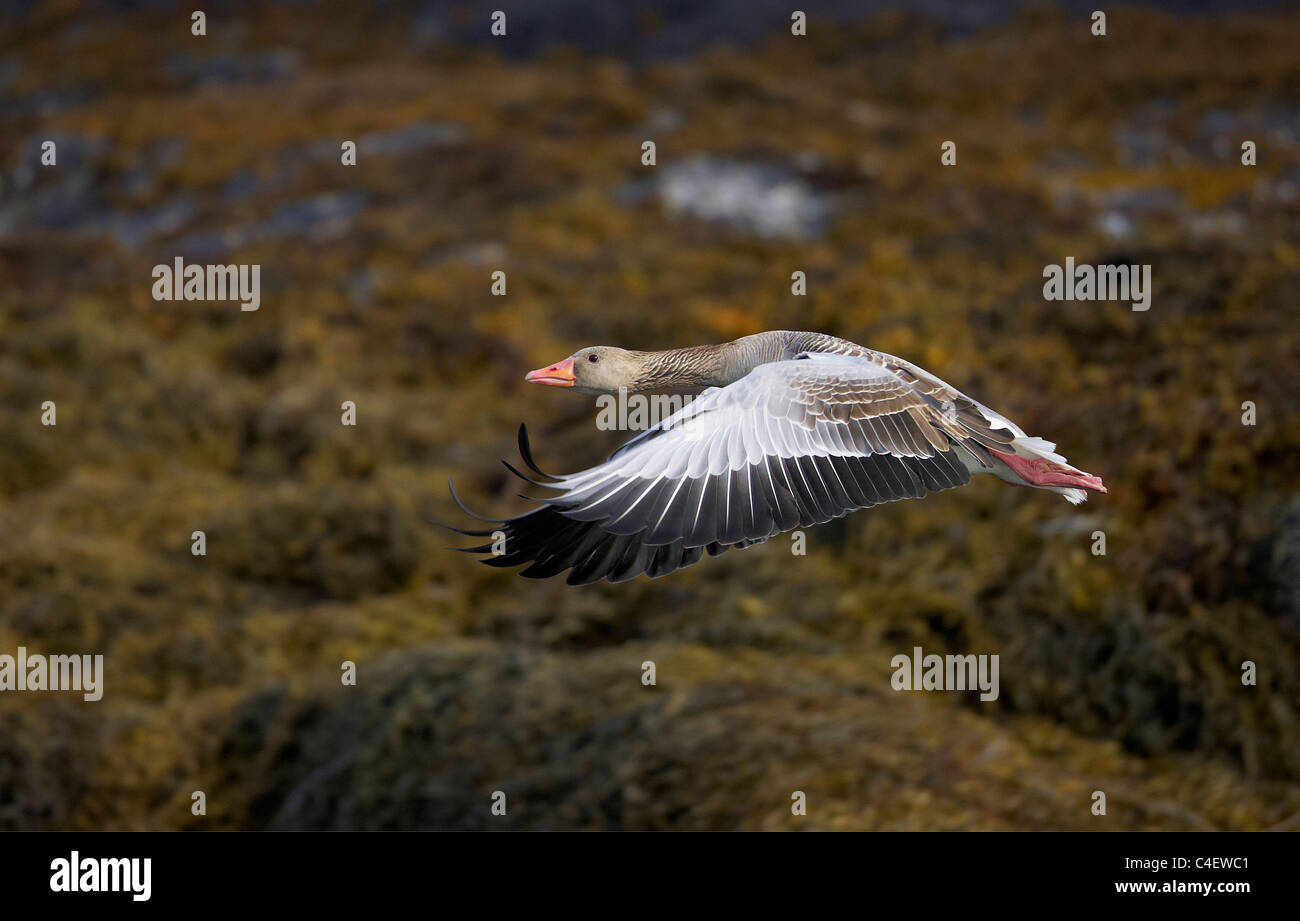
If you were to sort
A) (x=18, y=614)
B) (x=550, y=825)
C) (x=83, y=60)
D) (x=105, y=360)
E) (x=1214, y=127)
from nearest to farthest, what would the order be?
(x=550, y=825), (x=18, y=614), (x=105, y=360), (x=1214, y=127), (x=83, y=60)

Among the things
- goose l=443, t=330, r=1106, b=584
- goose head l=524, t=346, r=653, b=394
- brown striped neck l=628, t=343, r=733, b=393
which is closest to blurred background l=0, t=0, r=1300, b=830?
goose l=443, t=330, r=1106, b=584

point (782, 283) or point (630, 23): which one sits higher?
point (630, 23)

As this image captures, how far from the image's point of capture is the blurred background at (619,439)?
7.84m

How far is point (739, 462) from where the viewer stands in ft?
13.4

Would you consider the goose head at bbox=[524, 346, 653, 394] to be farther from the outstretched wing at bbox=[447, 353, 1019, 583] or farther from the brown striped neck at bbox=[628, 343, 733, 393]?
the outstretched wing at bbox=[447, 353, 1019, 583]

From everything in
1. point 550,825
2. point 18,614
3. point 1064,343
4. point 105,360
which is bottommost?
point 550,825

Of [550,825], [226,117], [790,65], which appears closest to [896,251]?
[550,825]

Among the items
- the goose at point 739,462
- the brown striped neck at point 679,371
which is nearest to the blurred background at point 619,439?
the goose at point 739,462

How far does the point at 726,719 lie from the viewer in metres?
7.61

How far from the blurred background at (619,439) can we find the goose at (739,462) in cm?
326

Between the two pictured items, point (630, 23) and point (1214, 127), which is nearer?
point (1214, 127)

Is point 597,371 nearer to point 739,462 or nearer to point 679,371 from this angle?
point 679,371

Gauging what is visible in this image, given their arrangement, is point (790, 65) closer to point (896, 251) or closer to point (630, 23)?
point (630, 23)

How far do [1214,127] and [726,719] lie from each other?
53.4 ft
